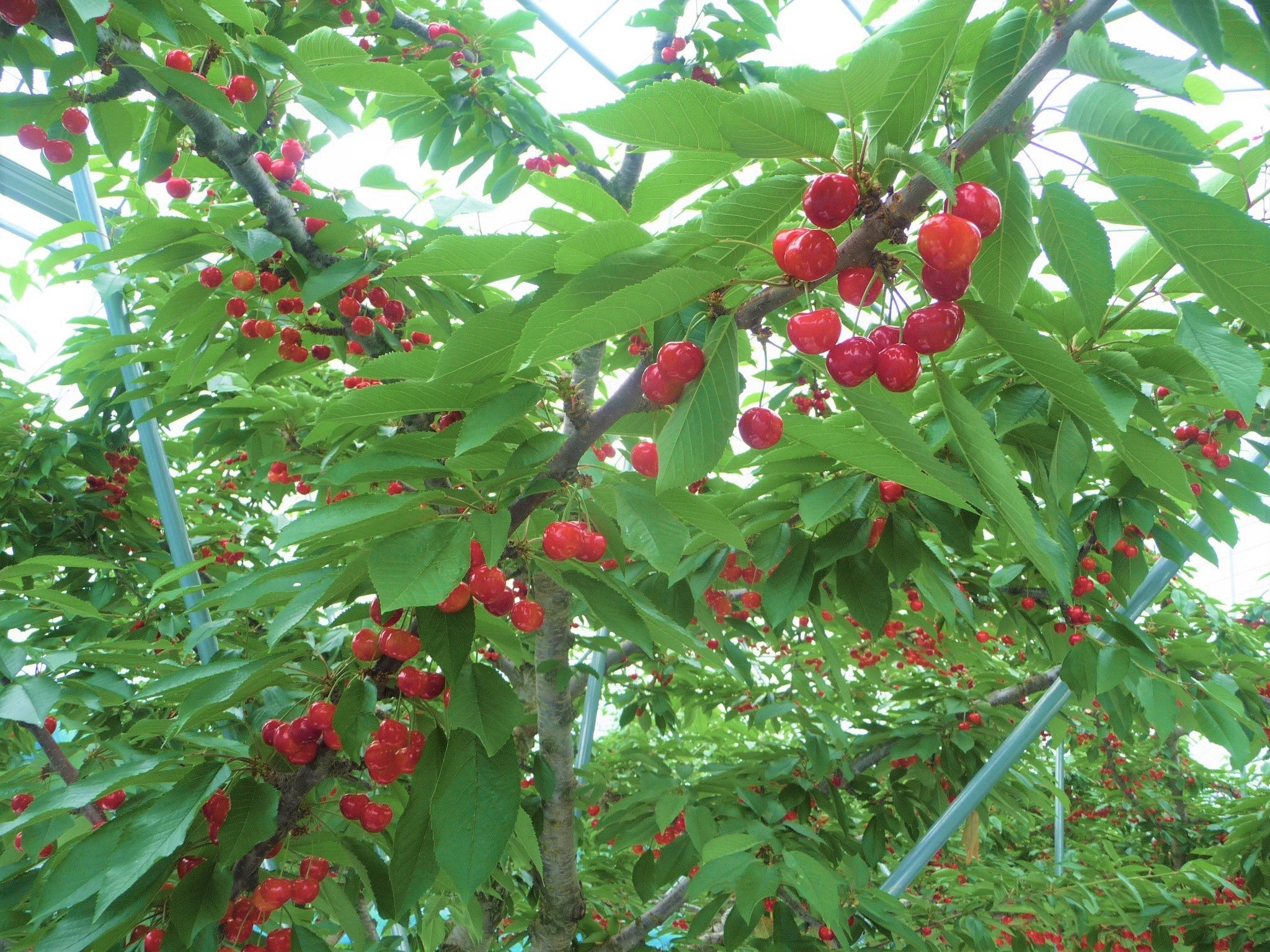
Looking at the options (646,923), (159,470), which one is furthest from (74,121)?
(646,923)

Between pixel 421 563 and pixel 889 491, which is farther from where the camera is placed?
pixel 889 491

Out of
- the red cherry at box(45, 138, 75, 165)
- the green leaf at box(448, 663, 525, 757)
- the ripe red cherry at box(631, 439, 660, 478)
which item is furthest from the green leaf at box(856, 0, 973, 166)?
the red cherry at box(45, 138, 75, 165)

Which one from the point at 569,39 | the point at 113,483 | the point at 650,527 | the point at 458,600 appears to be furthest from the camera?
the point at 569,39

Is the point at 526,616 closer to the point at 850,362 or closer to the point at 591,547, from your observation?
the point at 591,547

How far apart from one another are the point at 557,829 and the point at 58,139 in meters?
2.13

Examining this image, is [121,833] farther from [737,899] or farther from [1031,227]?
[1031,227]

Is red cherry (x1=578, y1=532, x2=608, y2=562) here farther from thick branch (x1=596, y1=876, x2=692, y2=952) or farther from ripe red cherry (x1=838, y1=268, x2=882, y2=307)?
thick branch (x1=596, y1=876, x2=692, y2=952)

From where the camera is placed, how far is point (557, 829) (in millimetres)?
2373

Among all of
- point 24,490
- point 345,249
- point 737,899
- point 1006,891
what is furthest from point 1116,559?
point 24,490

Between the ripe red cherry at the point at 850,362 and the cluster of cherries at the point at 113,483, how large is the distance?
3.19m

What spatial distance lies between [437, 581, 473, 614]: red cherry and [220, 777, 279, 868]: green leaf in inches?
18.2

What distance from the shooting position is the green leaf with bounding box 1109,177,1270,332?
2.03ft

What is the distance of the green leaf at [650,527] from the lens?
91cm

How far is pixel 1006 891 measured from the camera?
10.5ft
